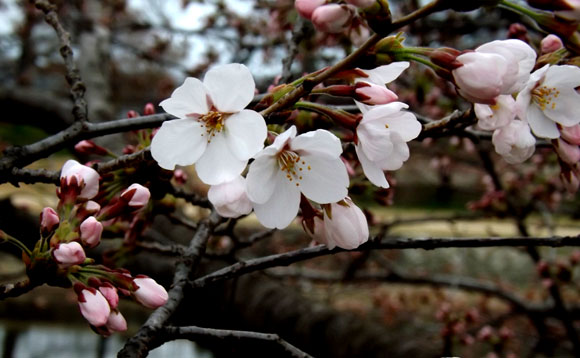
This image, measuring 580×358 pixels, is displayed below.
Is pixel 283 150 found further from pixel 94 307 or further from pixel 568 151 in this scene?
pixel 568 151

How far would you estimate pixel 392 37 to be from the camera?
623 millimetres

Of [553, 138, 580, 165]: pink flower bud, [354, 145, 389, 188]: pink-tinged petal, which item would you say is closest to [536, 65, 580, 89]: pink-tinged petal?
[553, 138, 580, 165]: pink flower bud

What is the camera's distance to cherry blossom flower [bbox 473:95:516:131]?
0.75 m

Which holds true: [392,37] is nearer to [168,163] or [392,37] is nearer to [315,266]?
[168,163]

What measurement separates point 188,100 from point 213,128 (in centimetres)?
6

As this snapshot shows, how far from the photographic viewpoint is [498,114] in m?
0.76

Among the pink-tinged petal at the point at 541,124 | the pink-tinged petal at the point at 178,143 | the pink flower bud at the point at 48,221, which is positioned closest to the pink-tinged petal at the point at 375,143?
the pink-tinged petal at the point at 178,143

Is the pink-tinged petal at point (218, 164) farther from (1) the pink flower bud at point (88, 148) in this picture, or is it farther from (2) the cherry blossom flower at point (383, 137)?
(1) the pink flower bud at point (88, 148)

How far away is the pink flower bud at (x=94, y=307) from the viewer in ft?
2.14

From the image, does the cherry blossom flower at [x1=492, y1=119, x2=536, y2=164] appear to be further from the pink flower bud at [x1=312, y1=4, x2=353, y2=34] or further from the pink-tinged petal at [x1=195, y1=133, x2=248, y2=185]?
the pink-tinged petal at [x1=195, y1=133, x2=248, y2=185]

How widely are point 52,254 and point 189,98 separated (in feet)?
0.98

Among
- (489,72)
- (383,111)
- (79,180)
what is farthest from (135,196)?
(489,72)

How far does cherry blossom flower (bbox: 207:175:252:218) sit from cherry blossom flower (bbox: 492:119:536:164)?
444mm

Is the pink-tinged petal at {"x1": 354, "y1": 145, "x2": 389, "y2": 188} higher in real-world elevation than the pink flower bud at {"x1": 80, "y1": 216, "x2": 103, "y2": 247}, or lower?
Answer: lower
